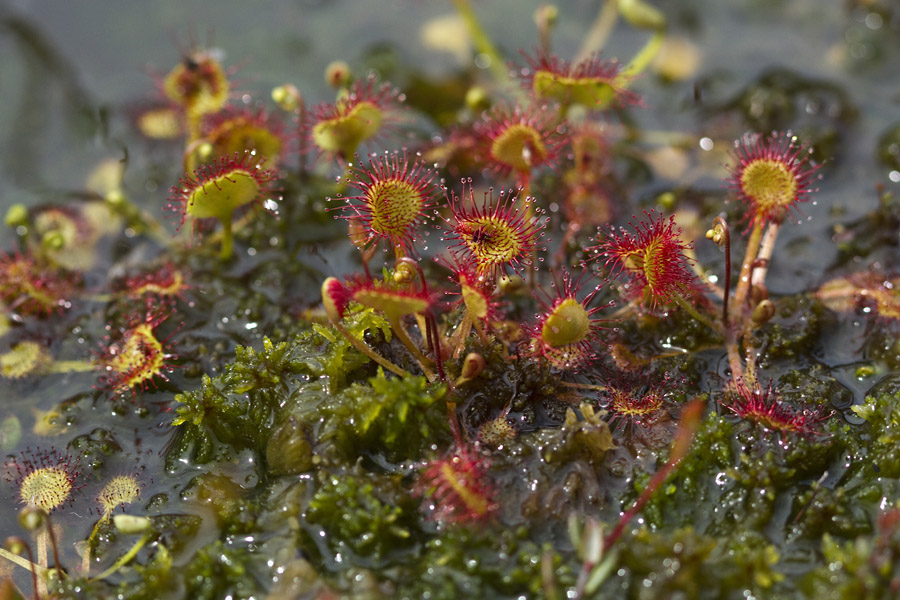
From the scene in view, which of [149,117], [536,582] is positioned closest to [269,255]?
[149,117]

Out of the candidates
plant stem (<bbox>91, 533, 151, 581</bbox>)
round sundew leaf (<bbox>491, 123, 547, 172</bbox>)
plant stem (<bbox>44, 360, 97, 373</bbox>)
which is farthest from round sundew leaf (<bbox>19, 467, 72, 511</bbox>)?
round sundew leaf (<bbox>491, 123, 547, 172</bbox>)

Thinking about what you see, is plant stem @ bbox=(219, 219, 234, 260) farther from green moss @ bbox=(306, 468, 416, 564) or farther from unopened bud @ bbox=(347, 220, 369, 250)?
green moss @ bbox=(306, 468, 416, 564)

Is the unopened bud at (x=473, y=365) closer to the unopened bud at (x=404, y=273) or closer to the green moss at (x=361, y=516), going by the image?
the unopened bud at (x=404, y=273)

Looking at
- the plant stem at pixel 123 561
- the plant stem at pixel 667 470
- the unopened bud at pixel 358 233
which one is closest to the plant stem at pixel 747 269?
the plant stem at pixel 667 470

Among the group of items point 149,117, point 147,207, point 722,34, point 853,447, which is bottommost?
point 853,447

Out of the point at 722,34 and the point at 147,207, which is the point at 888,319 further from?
the point at 147,207

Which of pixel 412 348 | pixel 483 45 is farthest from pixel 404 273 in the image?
pixel 483 45

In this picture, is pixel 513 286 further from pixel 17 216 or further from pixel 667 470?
pixel 17 216
